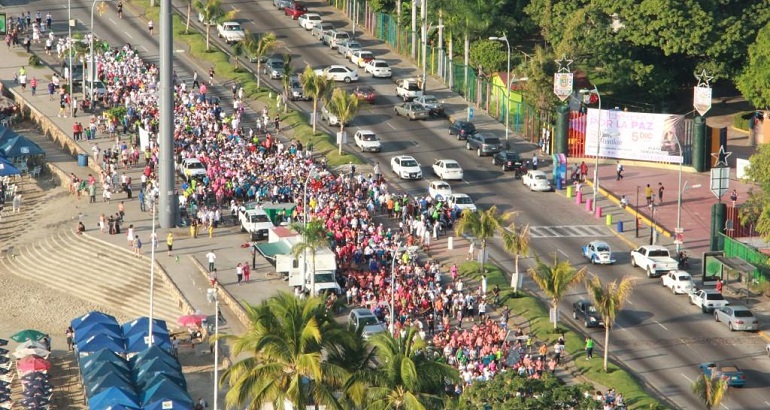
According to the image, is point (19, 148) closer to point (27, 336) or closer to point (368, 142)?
point (368, 142)

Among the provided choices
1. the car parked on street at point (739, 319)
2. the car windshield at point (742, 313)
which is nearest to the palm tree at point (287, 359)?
the car parked on street at point (739, 319)

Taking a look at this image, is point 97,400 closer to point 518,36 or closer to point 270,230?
point 270,230

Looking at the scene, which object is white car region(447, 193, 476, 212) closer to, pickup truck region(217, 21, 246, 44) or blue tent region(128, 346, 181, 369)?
blue tent region(128, 346, 181, 369)

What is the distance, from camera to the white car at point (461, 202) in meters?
107

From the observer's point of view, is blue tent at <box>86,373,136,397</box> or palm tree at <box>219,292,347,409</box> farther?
blue tent at <box>86,373,136,397</box>

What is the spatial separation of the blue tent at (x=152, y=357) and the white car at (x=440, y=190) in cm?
2716

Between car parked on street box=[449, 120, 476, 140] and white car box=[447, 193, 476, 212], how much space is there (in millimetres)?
14875

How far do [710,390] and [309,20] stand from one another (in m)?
73.8

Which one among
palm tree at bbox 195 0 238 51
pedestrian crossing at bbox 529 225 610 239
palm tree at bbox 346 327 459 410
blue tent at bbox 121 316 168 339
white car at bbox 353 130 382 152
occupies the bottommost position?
blue tent at bbox 121 316 168 339

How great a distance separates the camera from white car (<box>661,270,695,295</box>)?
95.9 m

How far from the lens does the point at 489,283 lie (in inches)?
3782

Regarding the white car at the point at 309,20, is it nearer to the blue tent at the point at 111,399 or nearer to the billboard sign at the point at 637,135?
the billboard sign at the point at 637,135

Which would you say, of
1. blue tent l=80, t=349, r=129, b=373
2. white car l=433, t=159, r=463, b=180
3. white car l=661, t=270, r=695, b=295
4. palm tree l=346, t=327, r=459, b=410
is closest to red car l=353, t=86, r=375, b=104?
white car l=433, t=159, r=463, b=180

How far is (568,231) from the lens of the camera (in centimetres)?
10650
